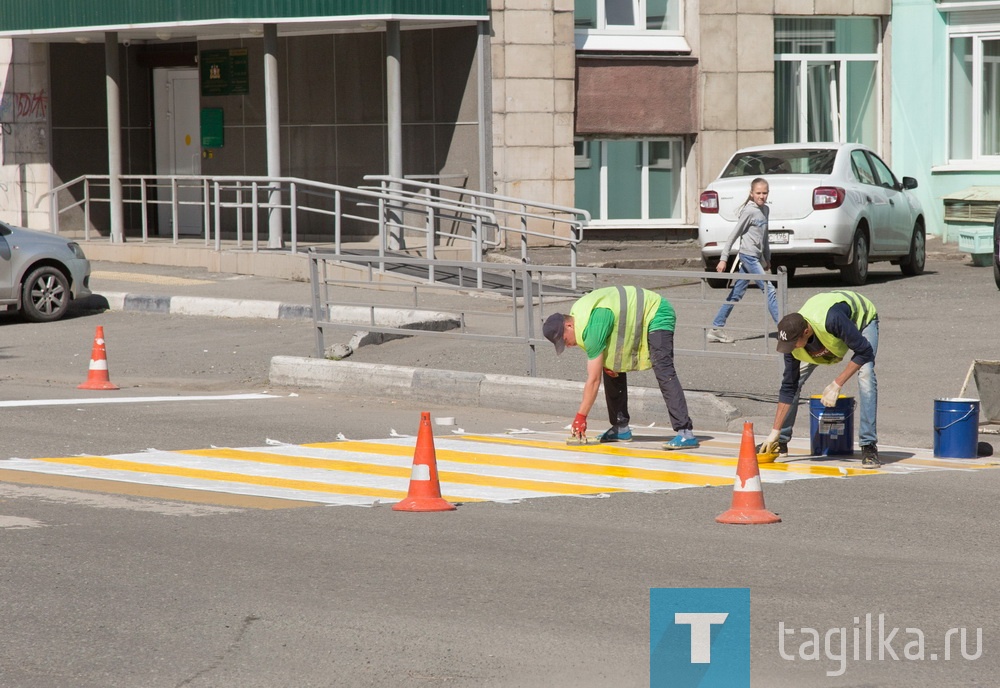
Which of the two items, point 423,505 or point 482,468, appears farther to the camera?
point 482,468

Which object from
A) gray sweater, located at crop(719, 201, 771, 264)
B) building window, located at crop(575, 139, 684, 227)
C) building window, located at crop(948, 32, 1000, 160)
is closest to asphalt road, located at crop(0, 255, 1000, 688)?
gray sweater, located at crop(719, 201, 771, 264)

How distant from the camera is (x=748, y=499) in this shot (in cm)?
822

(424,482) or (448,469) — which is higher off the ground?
(424,482)

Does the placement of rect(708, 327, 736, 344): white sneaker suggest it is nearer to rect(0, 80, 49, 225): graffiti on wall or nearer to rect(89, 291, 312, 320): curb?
rect(89, 291, 312, 320): curb

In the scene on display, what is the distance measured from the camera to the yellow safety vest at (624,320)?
34.8 feet

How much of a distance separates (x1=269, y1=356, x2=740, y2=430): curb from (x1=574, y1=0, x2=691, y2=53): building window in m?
11.5

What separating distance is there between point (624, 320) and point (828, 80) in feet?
54.9

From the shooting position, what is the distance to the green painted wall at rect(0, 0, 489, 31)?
21562 mm

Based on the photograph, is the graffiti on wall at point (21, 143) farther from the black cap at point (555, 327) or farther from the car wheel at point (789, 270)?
the black cap at point (555, 327)

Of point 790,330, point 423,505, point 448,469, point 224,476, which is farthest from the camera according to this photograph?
point 448,469

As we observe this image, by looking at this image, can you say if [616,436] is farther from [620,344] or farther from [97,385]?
[97,385]

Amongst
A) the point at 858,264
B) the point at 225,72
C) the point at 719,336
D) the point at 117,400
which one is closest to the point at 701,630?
the point at 719,336

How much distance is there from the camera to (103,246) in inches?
931

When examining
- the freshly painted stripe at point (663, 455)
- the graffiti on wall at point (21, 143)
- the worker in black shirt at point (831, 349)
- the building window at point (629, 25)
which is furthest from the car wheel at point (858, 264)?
the graffiti on wall at point (21, 143)
